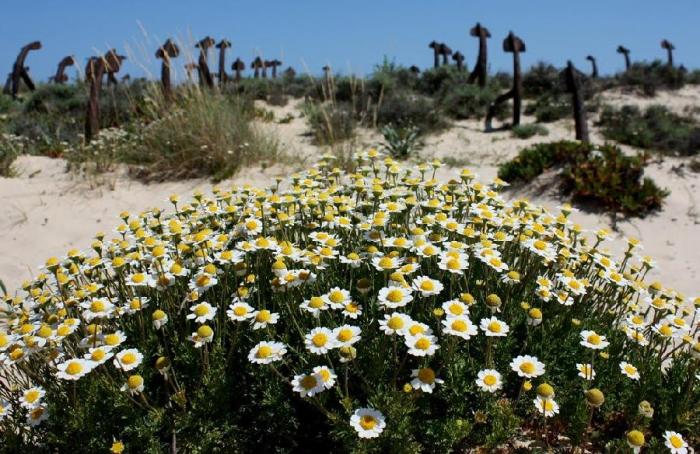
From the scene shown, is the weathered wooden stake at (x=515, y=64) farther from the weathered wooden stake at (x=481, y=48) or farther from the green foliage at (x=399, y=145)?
the green foliage at (x=399, y=145)

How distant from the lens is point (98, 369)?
2.46 m

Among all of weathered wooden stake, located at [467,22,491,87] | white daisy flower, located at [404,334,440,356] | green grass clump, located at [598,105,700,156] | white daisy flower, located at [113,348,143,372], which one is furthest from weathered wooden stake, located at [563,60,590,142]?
white daisy flower, located at [113,348,143,372]

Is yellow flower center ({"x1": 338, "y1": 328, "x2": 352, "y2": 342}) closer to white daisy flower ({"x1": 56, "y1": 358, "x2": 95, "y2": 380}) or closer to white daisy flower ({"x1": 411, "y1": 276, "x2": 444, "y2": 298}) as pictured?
white daisy flower ({"x1": 411, "y1": 276, "x2": 444, "y2": 298})

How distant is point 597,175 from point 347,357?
558cm

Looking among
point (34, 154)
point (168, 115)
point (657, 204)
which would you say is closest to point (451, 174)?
point (657, 204)

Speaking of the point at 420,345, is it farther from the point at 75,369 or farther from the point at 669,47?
the point at 669,47

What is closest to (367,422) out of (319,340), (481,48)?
(319,340)

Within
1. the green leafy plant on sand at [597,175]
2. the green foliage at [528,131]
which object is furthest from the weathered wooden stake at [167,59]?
the green foliage at [528,131]

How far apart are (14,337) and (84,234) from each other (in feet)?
12.8

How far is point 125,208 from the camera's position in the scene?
265 inches

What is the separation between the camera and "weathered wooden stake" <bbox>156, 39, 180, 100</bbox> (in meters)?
8.55

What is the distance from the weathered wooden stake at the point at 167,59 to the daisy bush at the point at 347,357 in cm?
636

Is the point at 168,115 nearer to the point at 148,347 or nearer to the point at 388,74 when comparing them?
the point at 148,347

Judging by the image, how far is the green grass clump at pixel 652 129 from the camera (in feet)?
30.0
